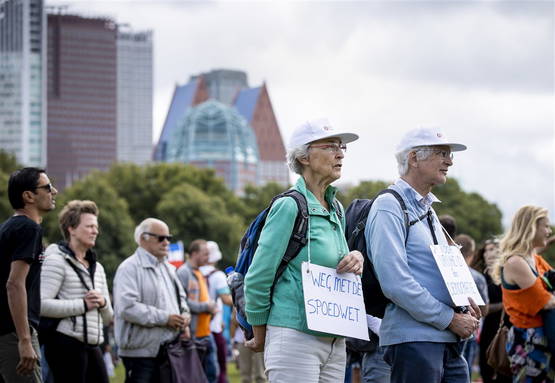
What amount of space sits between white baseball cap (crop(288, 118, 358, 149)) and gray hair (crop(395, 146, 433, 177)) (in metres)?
Answer: 0.62

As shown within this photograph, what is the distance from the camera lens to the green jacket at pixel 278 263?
572 centimetres

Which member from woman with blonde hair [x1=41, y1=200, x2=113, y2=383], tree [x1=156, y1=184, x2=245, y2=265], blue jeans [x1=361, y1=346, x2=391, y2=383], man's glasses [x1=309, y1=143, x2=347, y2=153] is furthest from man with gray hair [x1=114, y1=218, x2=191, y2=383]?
tree [x1=156, y1=184, x2=245, y2=265]

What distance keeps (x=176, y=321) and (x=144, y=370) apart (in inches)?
20.0

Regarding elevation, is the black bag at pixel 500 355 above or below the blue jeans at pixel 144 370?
above

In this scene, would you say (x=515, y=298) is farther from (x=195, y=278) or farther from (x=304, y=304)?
(x=195, y=278)

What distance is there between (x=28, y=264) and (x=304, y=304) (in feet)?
7.67

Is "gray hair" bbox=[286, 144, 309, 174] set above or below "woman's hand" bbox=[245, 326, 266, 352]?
above

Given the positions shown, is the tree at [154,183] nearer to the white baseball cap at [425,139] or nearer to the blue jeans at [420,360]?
the white baseball cap at [425,139]

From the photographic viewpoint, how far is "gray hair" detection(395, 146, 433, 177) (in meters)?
6.56

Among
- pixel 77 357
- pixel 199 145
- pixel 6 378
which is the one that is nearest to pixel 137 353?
pixel 77 357

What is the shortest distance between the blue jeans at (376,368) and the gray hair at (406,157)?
1160 mm

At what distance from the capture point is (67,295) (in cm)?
914

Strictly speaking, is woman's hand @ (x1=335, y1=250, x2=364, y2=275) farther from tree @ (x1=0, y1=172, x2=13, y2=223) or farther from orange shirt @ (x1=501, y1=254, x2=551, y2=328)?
tree @ (x1=0, y1=172, x2=13, y2=223)

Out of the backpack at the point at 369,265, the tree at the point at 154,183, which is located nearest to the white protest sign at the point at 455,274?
the backpack at the point at 369,265
